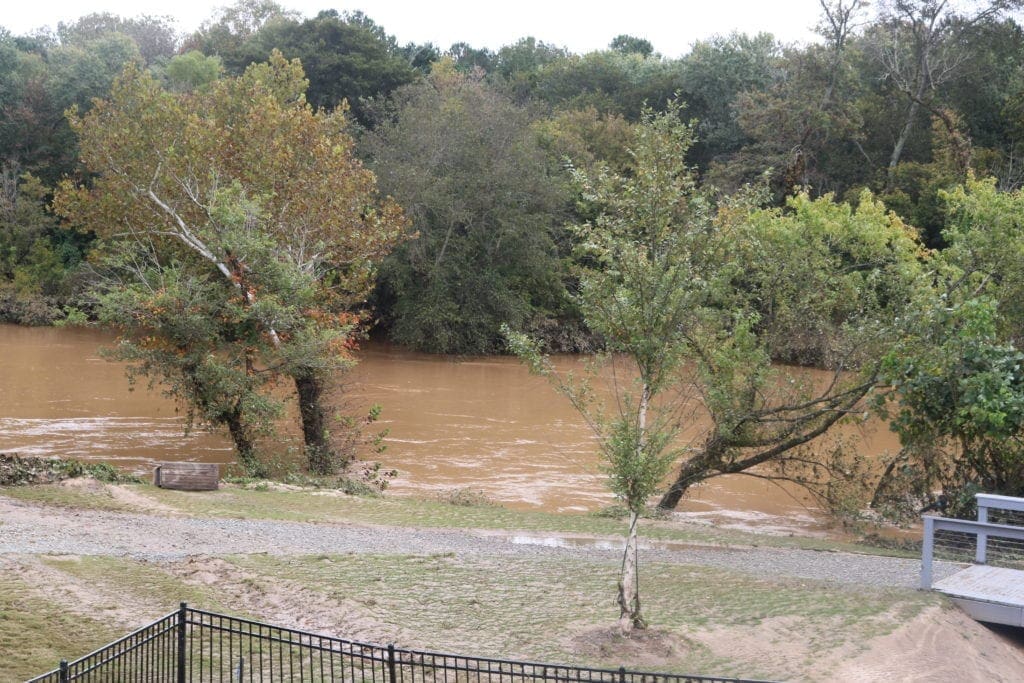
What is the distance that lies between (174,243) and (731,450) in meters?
15.9

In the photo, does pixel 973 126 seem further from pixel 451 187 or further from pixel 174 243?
pixel 174 243

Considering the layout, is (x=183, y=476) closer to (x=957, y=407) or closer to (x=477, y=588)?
(x=477, y=588)

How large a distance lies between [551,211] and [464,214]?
5.17 meters

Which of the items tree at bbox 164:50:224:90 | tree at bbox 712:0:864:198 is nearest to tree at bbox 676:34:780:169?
tree at bbox 712:0:864:198

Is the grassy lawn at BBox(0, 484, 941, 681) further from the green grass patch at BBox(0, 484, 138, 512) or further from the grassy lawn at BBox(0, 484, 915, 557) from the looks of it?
the green grass patch at BBox(0, 484, 138, 512)

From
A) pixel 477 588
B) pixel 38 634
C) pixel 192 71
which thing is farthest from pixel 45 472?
pixel 192 71

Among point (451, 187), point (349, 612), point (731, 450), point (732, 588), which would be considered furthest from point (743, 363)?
point (451, 187)

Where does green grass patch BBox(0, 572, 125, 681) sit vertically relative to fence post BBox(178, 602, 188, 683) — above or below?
below

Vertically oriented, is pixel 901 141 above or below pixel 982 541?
above

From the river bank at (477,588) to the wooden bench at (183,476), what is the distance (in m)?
1.24

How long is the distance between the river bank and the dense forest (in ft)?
11.7

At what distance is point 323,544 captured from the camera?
52.6 ft

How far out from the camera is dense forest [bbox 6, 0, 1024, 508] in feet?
66.7

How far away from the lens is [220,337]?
81.7ft
